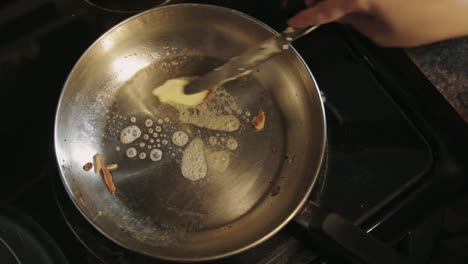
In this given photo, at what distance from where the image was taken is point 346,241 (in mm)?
466

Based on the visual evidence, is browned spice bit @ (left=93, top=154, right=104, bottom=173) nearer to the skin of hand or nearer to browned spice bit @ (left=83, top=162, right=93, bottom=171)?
browned spice bit @ (left=83, top=162, right=93, bottom=171)

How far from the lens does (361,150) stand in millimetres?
579

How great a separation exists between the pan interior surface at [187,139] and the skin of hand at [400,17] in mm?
80

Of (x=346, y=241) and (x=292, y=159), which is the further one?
(x=292, y=159)

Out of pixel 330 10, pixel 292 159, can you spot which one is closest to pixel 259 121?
pixel 292 159

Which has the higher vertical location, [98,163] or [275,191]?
[98,163]

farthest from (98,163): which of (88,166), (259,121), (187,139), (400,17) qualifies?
(400,17)

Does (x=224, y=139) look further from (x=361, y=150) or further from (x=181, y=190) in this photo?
(x=361, y=150)

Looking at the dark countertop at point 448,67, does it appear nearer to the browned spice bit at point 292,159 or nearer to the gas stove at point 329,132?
the gas stove at point 329,132

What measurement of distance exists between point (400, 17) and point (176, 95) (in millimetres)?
337

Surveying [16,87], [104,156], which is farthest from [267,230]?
[16,87]

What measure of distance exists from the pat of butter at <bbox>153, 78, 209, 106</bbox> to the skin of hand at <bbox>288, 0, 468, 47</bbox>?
0.57ft

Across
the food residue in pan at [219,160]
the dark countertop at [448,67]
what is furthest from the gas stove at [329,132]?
the food residue in pan at [219,160]

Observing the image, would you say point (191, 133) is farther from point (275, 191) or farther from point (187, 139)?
point (275, 191)
